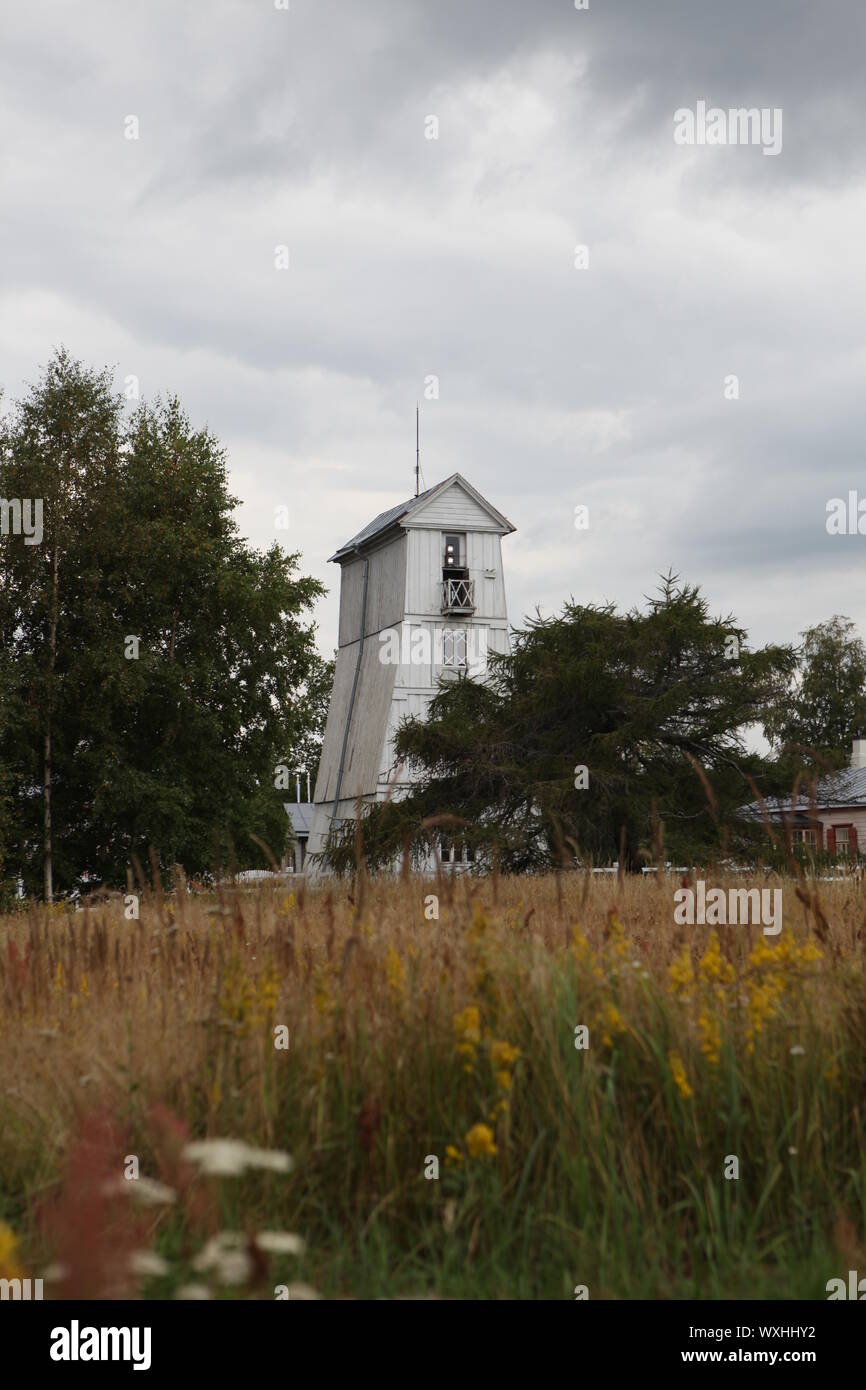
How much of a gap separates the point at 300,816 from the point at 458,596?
35.9 m

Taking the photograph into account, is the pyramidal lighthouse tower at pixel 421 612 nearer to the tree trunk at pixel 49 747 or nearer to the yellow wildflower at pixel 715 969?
the tree trunk at pixel 49 747

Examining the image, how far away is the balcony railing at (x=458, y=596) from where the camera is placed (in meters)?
38.7

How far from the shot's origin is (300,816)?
239ft

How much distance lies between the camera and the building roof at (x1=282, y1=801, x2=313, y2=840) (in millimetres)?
70375

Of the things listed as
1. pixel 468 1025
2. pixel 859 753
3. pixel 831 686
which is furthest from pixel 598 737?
pixel 831 686

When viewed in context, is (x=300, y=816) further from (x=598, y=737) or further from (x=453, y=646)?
(x=598, y=737)

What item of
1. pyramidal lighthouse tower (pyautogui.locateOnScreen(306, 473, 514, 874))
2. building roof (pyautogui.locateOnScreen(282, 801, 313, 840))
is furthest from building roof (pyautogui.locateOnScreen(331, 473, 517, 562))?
building roof (pyautogui.locateOnScreen(282, 801, 313, 840))

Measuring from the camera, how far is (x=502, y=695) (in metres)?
28.7

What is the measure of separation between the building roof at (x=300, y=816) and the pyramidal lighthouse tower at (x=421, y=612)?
2919 centimetres

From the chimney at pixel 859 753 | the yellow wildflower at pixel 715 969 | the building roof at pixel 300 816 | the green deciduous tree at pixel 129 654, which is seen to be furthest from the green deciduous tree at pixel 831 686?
the yellow wildflower at pixel 715 969

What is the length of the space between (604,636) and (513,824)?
4.29m
